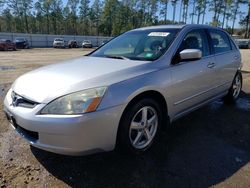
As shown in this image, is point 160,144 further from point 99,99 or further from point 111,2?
point 111,2

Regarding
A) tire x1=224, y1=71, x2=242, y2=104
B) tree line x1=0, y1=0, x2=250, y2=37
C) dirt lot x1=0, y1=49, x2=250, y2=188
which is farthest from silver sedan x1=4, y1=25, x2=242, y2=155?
tree line x1=0, y1=0, x2=250, y2=37

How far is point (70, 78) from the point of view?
2777 mm

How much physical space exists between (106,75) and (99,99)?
1.27 ft

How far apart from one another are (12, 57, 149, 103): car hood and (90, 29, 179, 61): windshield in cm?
35

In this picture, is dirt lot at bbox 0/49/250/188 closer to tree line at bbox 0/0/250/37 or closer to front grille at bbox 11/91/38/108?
front grille at bbox 11/91/38/108

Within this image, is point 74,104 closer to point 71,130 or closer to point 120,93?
point 71,130

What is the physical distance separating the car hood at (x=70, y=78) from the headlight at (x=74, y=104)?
65mm

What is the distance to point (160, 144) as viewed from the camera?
11.3 feet

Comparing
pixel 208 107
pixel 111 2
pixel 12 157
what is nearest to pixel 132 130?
pixel 12 157

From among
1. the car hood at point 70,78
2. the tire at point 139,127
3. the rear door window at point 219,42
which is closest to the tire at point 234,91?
the rear door window at point 219,42

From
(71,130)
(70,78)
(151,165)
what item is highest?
(70,78)

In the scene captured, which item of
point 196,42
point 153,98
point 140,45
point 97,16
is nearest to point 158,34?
point 140,45

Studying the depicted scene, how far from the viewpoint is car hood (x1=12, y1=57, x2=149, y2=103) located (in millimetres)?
2580

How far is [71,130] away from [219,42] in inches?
139
